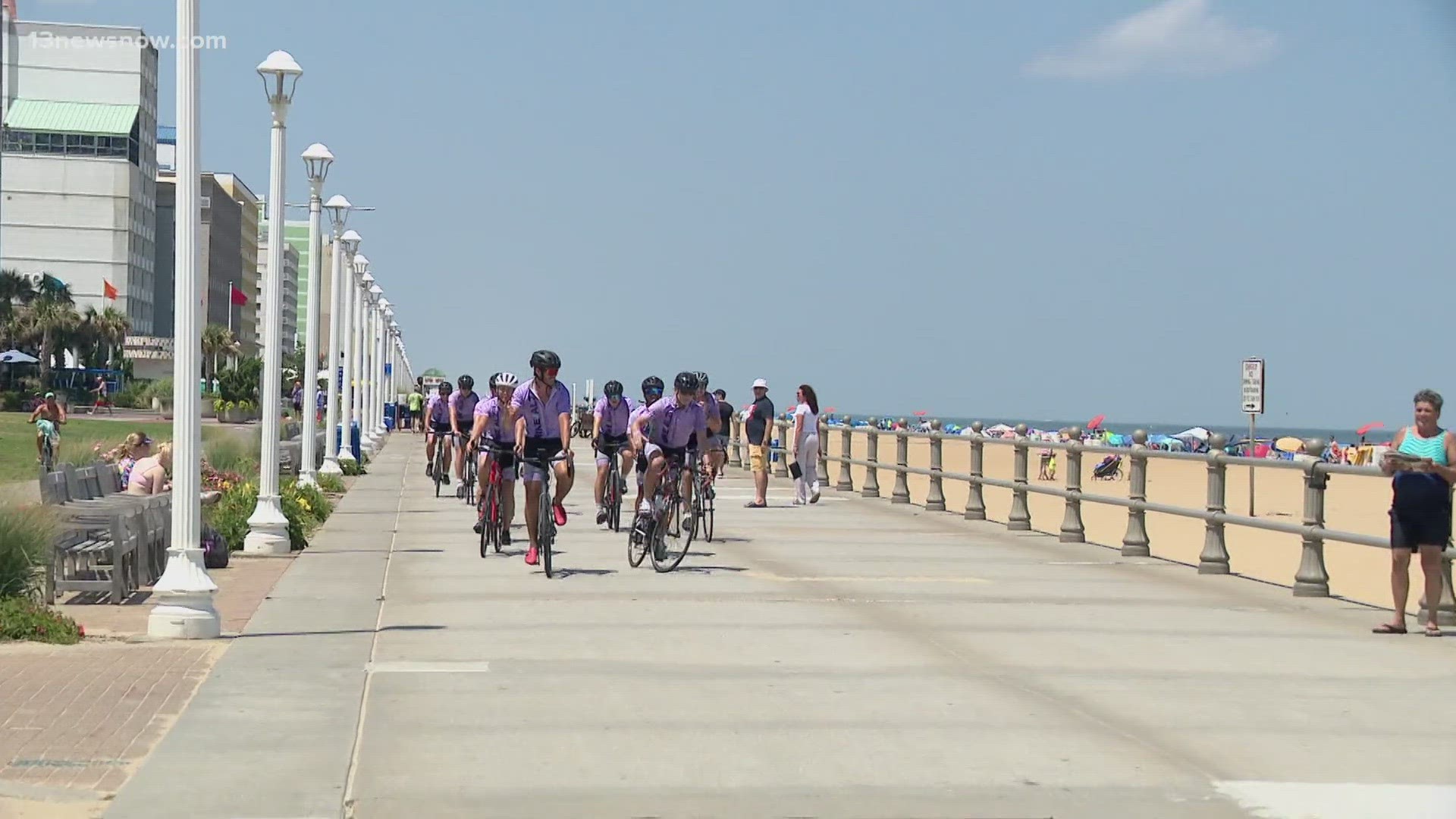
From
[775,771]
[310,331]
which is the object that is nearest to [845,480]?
[310,331]

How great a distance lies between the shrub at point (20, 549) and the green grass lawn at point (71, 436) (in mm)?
10222

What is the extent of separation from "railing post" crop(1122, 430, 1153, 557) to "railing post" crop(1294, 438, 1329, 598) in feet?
9.67

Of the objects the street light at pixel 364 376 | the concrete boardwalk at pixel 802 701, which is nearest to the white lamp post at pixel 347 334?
the street light at pixel 364 376

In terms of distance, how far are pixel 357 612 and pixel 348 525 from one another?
9490 millimetres

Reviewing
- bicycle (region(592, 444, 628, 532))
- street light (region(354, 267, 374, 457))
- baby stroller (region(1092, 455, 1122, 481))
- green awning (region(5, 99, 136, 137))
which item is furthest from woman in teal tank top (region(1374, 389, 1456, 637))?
green awning (region(5, 99, 136, 137))

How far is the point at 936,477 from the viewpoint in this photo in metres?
25.5

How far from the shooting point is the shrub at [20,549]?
12.2 meters

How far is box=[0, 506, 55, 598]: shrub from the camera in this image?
40.0 ft

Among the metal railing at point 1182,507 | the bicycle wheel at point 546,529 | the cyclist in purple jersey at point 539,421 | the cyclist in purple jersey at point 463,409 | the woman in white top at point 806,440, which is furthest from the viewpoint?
the woman in white top at point 806,440

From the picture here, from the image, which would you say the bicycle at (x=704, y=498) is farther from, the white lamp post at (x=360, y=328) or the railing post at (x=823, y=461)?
the white lamp post at (x=360, y=328)

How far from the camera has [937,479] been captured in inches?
1016

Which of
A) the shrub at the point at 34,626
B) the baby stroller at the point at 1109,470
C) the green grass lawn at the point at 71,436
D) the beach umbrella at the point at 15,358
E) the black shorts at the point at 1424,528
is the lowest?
the baby stroller at the point at 1109,470

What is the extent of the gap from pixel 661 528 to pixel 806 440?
11163 millimetres

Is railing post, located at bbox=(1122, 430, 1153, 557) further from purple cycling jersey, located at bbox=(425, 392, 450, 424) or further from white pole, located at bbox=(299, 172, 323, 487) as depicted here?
purple cycling jersey, located at bbox=(425, 392, 450, 424)
